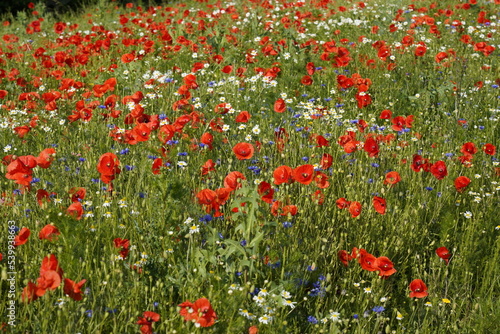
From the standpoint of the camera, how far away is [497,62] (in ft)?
20.2

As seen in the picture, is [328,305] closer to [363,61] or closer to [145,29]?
[363,61]

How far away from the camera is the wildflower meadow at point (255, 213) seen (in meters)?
2.35

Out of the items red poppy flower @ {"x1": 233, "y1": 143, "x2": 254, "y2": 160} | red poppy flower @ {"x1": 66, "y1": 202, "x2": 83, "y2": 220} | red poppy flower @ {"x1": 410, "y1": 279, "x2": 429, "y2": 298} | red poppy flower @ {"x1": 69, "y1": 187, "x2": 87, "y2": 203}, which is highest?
red poppy flower @ {"x1": 233, "y1": 143, "x2": 254, "y2": 160}

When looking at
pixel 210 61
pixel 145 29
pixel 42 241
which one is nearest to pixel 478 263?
pixel 42 241

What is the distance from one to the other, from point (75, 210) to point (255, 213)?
84 centimetres

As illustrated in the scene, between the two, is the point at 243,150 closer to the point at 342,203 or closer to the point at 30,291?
the point at 342,203

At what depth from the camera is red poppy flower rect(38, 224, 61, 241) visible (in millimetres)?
2291

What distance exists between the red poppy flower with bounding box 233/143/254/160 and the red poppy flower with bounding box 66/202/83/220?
858 millimetres

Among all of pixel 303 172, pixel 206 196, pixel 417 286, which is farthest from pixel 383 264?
pixel 206 196

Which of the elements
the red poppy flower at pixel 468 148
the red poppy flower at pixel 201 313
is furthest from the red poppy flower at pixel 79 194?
the red poppy flower at pixel 468 148

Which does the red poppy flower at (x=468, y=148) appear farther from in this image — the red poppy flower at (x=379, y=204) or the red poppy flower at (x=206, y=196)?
the red poppy flower at (x=206, y=196)

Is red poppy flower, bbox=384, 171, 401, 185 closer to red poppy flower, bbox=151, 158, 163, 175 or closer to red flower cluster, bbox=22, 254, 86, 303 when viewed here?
red poppy flower, bbox=151, 158, 163, 175

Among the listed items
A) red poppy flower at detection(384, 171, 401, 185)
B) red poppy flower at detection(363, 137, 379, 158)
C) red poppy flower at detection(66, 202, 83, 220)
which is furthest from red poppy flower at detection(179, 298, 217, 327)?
red poppy flower at detection(363, 137, 379, 158)

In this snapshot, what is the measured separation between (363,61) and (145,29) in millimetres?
3747
